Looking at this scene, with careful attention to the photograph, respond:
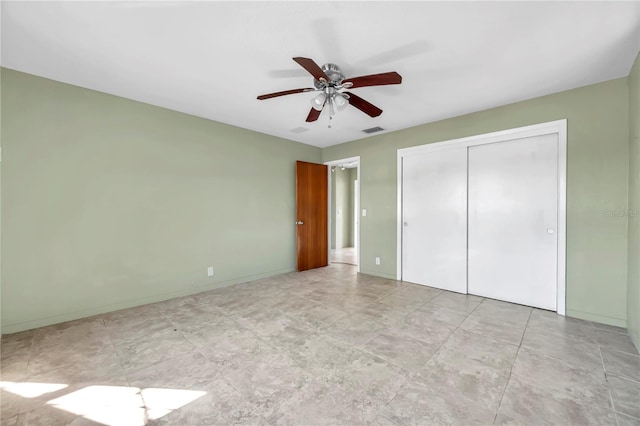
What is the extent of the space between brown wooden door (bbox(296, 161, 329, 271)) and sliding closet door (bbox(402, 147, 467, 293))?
1776mm

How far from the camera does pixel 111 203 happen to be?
120 inches

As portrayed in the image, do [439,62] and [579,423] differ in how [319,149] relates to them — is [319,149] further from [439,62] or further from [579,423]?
[579,423]

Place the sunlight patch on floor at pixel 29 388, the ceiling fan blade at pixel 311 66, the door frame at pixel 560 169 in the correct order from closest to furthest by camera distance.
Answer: the sunlight patch on floor at pixel 29 388, the ceiling fan blade at pixel 311 66, the door frame at pixel 560 169

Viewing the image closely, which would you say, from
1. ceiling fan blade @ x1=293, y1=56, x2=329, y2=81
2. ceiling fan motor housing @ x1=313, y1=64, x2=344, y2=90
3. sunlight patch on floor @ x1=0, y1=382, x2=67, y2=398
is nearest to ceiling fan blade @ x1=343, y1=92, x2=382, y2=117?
ceiling fan motor housing @ x1=313, y1=64, x2=344, y2=90

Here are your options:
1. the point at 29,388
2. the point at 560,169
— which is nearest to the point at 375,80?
the point at 560,169

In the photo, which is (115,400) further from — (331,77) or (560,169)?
(560,169)

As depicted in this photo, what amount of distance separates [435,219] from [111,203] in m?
4.44

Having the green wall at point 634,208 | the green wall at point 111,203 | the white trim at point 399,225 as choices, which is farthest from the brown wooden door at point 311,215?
the green wall at point 634,208

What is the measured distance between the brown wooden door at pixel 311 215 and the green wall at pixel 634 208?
4.23 m

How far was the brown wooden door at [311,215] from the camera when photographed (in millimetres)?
5066

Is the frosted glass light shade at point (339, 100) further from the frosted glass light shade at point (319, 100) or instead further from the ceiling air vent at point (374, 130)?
the ceiling air vent at point (374, 130)

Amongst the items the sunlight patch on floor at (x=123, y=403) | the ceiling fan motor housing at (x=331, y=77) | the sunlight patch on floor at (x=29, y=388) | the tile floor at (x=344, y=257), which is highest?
the ceiling fan motor housing at (x=331, y=77)

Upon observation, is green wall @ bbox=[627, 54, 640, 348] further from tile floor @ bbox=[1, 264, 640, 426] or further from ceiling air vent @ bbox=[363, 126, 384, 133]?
ceiling air vent @ bbox=[363, 126, 384, 133]

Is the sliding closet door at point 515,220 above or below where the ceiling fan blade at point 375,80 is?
below
